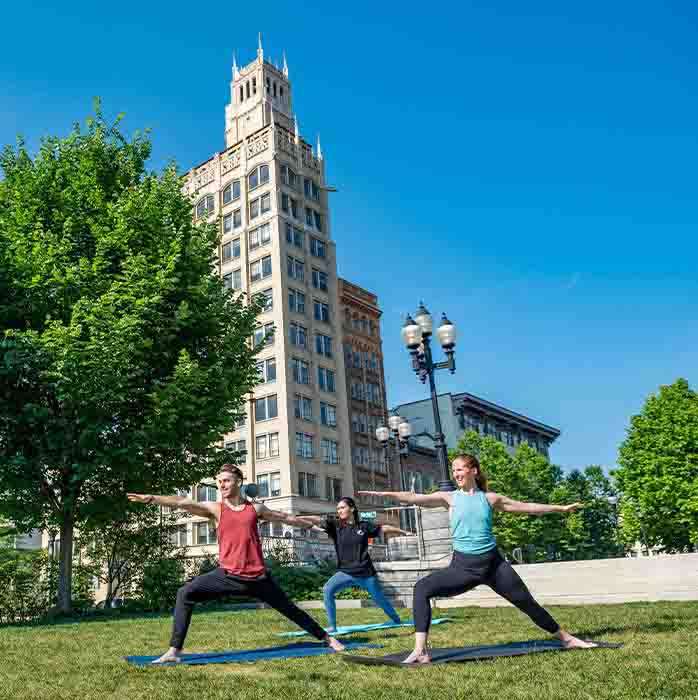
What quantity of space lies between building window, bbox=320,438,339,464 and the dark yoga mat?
168 ft

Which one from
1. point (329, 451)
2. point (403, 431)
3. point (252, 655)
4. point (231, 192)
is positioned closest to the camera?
point (252, 655)

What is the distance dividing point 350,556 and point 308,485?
46034 millimetres

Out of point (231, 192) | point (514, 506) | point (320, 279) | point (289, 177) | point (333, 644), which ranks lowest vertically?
point (333, 644)

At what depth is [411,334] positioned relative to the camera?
1880 centimetres

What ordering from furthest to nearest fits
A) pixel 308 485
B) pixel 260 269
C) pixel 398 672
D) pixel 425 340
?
pixel 260 269 → pixel 308 485 → pixel 425 340 → pixel 398 672

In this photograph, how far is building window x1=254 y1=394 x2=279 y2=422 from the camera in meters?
57.6

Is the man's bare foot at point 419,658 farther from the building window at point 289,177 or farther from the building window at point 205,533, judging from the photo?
the building window at point 289,177

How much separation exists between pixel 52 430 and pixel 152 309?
13.6 ft

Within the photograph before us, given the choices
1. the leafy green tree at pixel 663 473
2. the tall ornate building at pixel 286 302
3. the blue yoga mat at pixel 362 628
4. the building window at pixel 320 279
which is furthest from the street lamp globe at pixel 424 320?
the building window at pixel 320 279

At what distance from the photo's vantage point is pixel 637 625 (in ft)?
30.5

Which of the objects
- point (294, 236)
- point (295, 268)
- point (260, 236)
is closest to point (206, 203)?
point (260, 236)

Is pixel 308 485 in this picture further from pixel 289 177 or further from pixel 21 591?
pixel 21 591

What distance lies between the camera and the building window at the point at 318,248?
6488 cm

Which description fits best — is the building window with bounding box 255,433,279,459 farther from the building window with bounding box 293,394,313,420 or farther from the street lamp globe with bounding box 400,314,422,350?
the street lamp globe with bounding box 400,314,422,350
